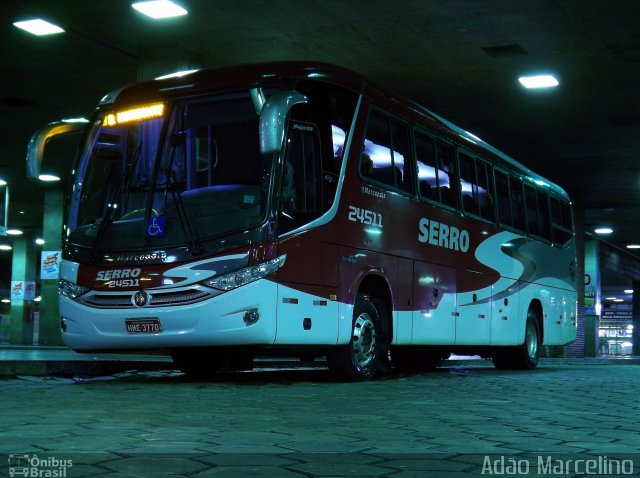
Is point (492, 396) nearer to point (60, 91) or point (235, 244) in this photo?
point (235, 244)

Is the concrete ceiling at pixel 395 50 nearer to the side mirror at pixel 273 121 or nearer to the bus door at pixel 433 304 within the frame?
the bus door at pixel 433 304

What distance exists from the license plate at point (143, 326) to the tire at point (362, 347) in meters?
2.22

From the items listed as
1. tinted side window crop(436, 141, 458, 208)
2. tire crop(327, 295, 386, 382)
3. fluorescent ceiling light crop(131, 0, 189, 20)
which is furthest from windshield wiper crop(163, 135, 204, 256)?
tinted side window crop(436, 141, 458, 208)

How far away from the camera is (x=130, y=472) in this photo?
13.4 ft

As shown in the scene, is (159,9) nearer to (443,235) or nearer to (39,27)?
(39,27)

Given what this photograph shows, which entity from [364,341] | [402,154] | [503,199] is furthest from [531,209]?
[364,341]

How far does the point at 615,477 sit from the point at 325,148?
6720 mm

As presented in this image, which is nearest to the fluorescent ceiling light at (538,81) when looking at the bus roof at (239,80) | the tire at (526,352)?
the tire at (526,352)

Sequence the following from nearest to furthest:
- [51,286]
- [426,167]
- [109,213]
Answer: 1. [109,213]
2. [426,167]
3. [51,286]

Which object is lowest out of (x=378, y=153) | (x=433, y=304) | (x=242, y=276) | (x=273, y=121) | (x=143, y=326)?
(x=143, y=326)

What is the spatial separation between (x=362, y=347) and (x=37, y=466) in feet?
23.9

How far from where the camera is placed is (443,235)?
43.7 feet

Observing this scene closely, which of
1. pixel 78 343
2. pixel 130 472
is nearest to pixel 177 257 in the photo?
pixel 78 343

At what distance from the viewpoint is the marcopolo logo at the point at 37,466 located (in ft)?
13.2
